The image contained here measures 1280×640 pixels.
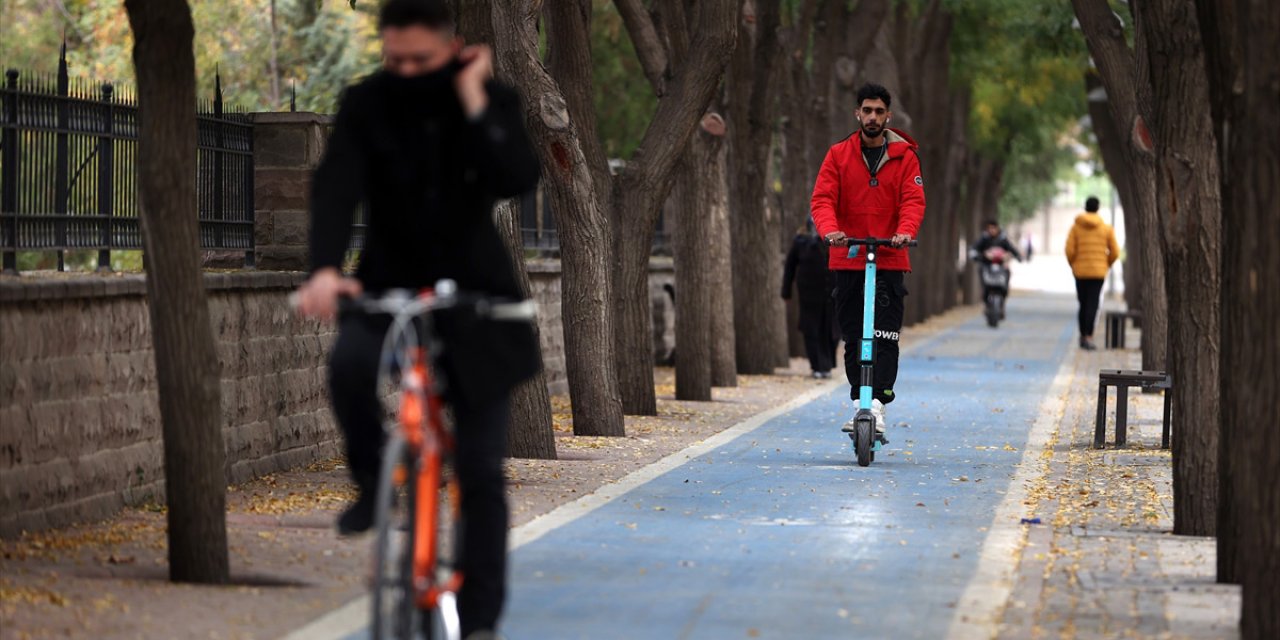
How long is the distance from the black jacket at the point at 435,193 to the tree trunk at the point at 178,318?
222 cm

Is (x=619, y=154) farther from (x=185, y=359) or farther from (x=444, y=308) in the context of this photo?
(x=444, y=308)

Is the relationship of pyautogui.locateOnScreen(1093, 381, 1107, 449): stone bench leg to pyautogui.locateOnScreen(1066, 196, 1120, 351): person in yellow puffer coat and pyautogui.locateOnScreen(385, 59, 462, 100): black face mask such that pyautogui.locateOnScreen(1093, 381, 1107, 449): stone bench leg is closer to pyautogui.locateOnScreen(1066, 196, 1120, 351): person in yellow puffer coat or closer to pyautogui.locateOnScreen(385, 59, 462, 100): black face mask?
pyautogui.locateOnScreen(385, 59, 462, 100): black face mask

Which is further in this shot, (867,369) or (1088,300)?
(1088,300)

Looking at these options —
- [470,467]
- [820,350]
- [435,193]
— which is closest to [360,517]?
[470,467]

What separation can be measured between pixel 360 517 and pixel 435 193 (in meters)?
0.92

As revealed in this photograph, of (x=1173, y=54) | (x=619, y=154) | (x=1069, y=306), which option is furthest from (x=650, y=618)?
(x=1069, y=306)

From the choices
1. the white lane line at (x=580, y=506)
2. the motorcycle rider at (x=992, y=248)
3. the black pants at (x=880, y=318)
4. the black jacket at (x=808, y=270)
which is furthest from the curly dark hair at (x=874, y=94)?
the motorcycle rider at (x=992, y=248)

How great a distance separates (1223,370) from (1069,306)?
45.5 meters

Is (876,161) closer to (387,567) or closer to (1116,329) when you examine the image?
(387,567)

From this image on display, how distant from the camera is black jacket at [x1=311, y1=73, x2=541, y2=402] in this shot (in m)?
5.89

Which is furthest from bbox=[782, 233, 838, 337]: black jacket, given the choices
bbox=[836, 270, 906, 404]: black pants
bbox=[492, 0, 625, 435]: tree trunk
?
bbox=[836, 270, 906, 404]: black pants

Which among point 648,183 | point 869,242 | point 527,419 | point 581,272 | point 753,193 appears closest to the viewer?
point 869,242

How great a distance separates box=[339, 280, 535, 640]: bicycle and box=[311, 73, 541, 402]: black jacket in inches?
8.0

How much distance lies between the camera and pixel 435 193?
5.93m
